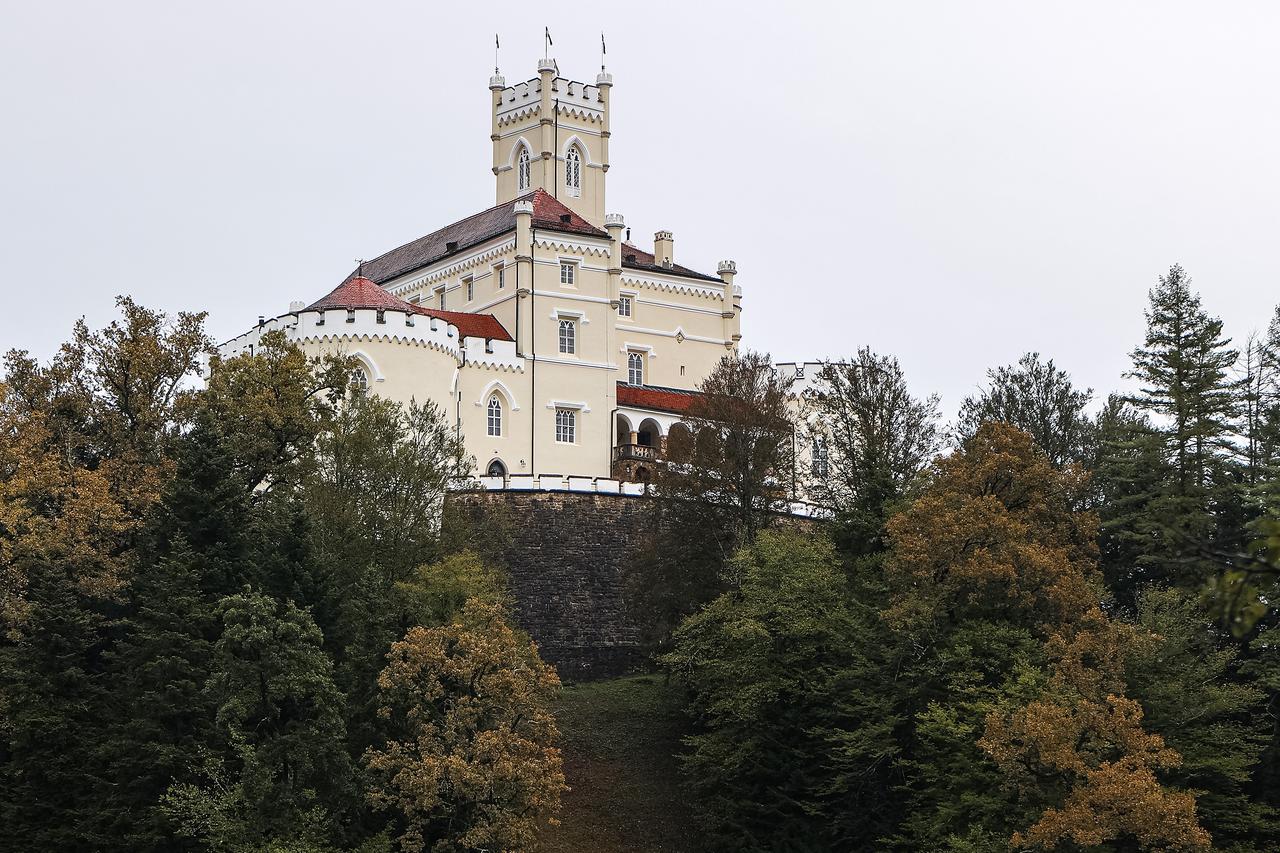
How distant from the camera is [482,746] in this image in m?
35.2

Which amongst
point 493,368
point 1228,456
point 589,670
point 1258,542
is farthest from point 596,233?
point 1258,542

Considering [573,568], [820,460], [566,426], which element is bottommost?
[573,568]

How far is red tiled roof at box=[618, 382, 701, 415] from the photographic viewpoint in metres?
66.2

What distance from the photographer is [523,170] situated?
75.4m

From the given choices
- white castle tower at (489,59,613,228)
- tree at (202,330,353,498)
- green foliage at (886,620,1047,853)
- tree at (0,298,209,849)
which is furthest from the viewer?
white castle tower at (489,59,613,228)

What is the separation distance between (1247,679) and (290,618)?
22.8 metres

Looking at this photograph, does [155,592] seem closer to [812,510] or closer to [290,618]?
[290,618]

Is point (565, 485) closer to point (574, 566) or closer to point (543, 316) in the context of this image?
point (574, 566)

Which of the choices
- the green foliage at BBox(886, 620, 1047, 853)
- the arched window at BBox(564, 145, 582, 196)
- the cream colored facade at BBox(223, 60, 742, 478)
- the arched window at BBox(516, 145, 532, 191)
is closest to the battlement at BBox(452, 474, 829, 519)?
the cream colored facade at BBox(223, 60, 742, 478)

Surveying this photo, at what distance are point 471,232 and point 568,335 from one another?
26.7ft

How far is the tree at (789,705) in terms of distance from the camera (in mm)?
41094

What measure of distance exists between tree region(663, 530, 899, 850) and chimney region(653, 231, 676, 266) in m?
30.7

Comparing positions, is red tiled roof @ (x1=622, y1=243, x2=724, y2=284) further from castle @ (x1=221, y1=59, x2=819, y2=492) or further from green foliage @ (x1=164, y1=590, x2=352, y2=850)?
green foliage @ (x1=164, y1=590, x2=352, y2=850)

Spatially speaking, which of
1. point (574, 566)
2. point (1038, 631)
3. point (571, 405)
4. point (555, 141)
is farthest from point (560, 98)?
point (1038, 631)
